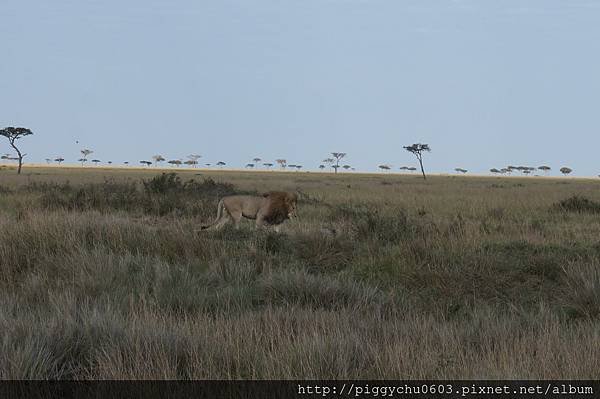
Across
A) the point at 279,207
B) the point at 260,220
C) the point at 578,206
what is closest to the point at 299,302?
the point at 260,220

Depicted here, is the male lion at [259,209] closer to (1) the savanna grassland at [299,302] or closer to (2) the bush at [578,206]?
(1) the savanna grassland at [299,302]

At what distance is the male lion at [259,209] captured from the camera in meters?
10.0

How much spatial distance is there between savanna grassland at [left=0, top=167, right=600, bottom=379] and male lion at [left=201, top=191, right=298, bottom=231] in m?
0.39

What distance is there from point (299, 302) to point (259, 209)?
16.6 feet

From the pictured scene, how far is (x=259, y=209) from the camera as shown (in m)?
10.2

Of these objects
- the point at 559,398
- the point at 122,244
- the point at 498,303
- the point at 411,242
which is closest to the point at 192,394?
the point at 559,398

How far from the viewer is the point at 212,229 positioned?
9.59m

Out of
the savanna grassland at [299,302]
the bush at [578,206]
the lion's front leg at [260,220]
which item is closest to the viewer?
the savanna grassland at [299,302]

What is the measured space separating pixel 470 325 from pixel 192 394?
2394 mm

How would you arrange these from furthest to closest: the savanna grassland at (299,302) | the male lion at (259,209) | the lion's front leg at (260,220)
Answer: the male lion at (259,209) < the lion's front leg at (260,220) < the savanna grassland at (299,302)

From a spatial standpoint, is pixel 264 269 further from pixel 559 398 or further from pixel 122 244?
pixel 559 398

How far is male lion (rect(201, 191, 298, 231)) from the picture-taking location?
10.0m

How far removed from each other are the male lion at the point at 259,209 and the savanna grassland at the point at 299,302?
39 cm

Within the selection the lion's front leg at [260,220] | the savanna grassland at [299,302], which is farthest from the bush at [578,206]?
the lion's front leg at [260,220]
